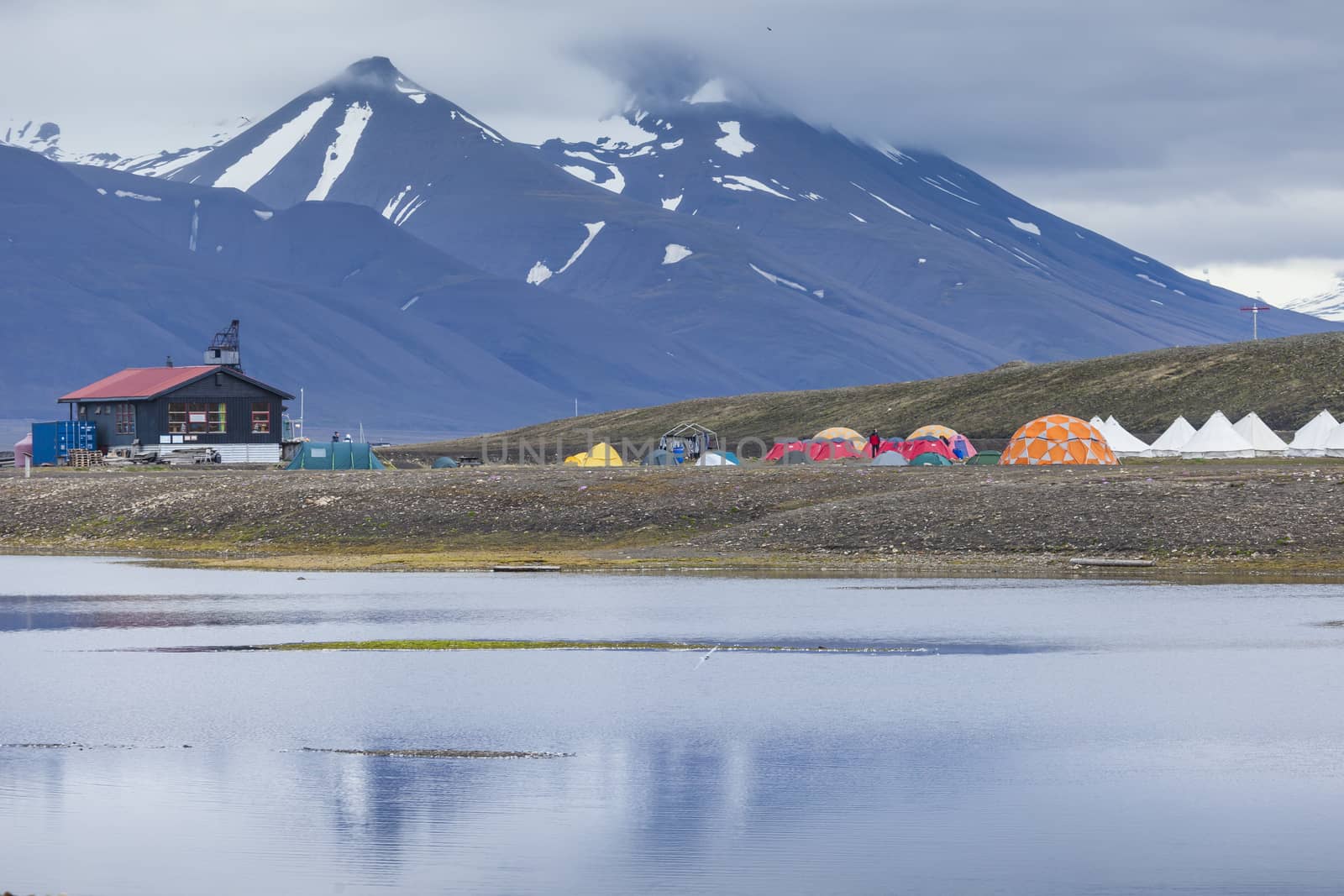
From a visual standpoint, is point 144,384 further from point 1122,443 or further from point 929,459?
point 1122,443

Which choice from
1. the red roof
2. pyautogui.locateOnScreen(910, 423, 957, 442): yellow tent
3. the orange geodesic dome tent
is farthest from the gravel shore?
pyautogui.locateOnScreen(910, 423, 957, 442): yellow tent

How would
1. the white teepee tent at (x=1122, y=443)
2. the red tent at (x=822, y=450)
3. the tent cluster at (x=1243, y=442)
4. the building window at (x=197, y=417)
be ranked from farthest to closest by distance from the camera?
1. the red tent at (x=822, y=450)
2. the building window at (x=197, y=417)
3. the white teepee tent at (x=1122, y=443)
4. the tent cluster at (x=1243, y=442)

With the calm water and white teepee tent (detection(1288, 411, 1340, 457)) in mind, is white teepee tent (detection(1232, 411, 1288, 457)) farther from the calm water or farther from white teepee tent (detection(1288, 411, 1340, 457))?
the calm water

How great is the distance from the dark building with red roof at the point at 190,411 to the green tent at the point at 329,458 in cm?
1166

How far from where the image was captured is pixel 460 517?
81.2 metres

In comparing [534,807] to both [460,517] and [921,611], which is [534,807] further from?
[460,517]

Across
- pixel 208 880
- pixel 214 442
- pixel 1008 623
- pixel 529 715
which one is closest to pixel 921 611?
pixel 1008 623

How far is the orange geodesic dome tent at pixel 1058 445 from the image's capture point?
11306 centimetres

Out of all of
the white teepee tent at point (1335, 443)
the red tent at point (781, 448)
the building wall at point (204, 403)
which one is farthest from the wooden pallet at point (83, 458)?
the white teepee tent at point (1335, 443)

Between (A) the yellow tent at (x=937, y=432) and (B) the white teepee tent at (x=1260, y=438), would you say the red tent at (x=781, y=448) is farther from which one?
(B) the white teepee tent at (x=1260, y=438)

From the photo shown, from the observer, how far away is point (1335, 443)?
121438mm

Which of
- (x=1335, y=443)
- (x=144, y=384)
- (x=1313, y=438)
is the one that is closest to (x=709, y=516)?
(x=1335, y=443)

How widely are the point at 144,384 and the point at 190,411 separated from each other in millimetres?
4519

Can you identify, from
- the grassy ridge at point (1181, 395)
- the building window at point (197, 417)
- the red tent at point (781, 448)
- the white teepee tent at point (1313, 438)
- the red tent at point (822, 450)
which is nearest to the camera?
the white teepee tent at point (1313, 438)
